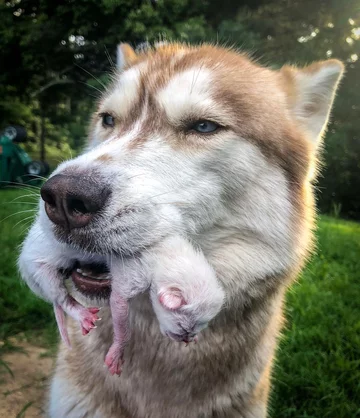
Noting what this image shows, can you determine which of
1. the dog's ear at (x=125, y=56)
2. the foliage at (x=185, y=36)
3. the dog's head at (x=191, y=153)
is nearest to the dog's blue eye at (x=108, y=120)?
the dog's head at (x=191, y=153)

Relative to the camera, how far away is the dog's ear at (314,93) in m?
2.40

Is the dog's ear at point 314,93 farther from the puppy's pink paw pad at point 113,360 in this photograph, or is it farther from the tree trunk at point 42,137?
the tree trunk at point 42,137

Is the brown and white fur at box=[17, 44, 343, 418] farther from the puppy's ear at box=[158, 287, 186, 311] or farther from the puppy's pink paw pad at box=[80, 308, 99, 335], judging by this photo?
the puppy's ear at box=[158, 287, 186, 311]

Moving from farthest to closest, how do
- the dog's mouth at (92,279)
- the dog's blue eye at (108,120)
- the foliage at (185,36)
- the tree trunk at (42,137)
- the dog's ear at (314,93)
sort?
the tree trunk at (42,137), the foliage at (185,36), the dog's ear at (314,93), the dog's blue eye at (108,120), the dog's mouth at (92,279)

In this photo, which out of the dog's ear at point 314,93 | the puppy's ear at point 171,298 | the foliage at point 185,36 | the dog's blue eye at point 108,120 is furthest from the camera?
the foliage at point 185,36

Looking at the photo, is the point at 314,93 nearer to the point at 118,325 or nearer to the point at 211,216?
the point at 211,216

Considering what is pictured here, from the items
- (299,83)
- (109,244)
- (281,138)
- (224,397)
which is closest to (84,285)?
(109,244)

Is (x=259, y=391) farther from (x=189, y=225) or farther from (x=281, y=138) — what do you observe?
(x=281, y=138)

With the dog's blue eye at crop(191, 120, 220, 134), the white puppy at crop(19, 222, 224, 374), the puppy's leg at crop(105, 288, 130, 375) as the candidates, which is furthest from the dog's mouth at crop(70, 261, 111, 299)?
the dog's blue eye at crop(191, 120, 220, 134)

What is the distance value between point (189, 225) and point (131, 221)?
285 mm

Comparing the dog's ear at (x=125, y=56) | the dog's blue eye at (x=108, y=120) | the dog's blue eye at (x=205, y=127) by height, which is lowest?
the dog's blue eye at (x=108, y=120)

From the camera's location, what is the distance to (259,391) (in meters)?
2.27

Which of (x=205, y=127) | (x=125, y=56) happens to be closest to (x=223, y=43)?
(x=125, y=56)

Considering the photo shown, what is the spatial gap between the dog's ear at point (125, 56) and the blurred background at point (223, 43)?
200 millimetres
